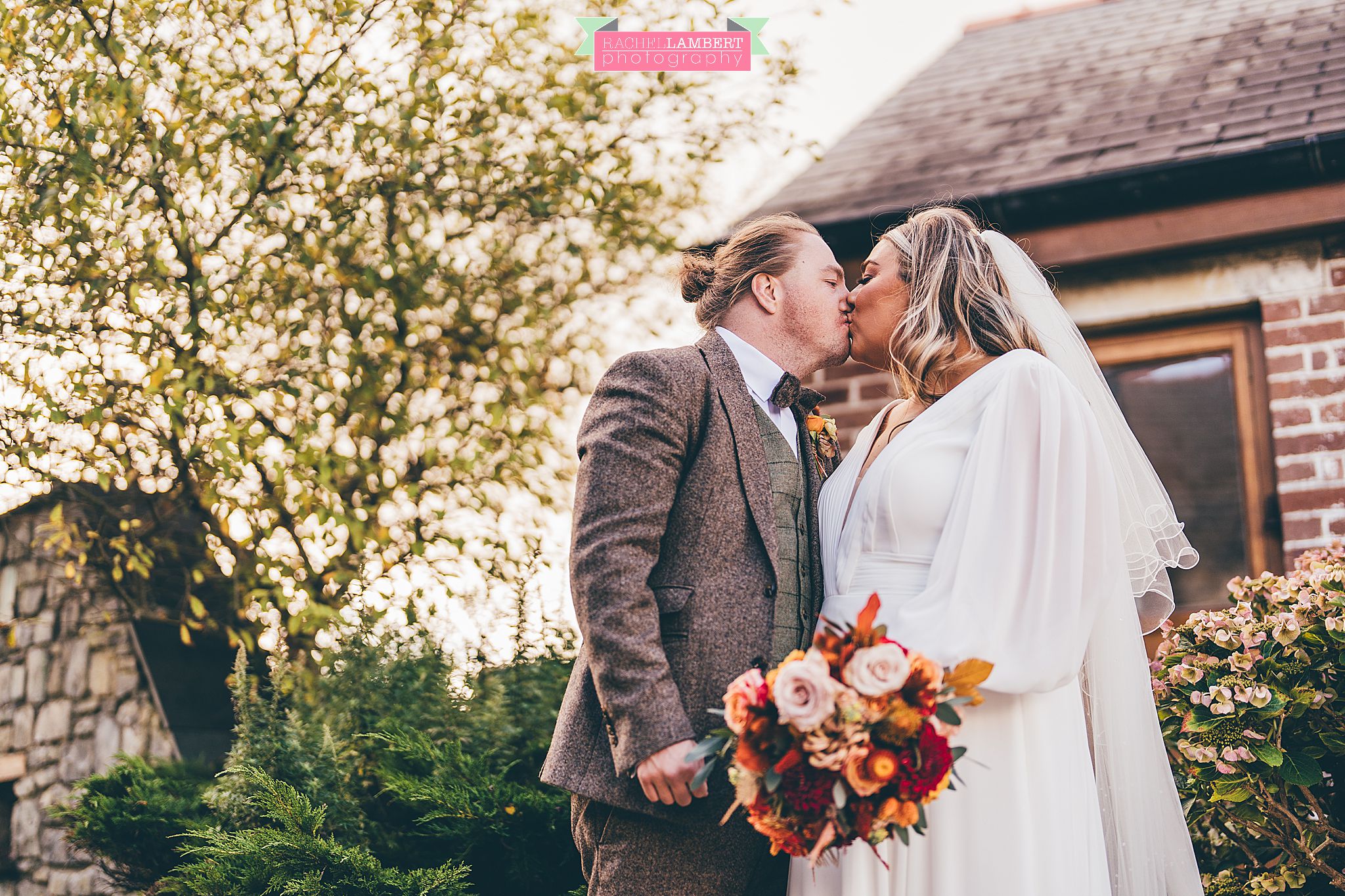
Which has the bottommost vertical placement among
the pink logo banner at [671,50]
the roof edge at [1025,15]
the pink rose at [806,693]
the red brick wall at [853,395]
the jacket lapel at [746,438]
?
the pink rose at [806,693]

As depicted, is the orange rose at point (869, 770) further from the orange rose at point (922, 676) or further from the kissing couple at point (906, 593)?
the kissing couple at point (906, 593)

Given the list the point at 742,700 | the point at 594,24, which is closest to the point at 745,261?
the point at 742,700

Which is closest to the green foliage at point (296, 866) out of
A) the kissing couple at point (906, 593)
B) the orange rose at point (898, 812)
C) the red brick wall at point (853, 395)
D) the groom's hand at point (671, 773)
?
the kissing couple at point (906, 593)

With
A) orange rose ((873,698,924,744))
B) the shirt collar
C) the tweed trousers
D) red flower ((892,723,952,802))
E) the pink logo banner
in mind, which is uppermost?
the pink logo banner

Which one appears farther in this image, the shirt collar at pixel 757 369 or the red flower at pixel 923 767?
the shirt collar at pixel 757 369

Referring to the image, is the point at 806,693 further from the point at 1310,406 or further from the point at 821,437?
the point at 1310,406

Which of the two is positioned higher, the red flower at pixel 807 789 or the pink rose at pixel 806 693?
the pink rose at pixel 806 693

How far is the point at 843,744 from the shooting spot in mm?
1948

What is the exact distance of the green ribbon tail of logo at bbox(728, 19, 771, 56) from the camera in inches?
202

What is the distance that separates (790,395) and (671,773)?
3.47 feet

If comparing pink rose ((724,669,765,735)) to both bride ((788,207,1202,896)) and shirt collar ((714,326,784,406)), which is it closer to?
bride ((788,207,1202,896))

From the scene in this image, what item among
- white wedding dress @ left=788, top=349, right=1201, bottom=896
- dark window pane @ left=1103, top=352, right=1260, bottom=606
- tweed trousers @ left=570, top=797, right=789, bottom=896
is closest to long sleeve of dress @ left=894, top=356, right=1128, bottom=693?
white wedding dress @ left=788, top=349, right=1201, bottom=896

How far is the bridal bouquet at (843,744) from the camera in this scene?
6.39 feet

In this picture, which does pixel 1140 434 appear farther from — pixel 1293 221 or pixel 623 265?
pixel 623 265
